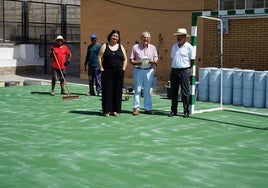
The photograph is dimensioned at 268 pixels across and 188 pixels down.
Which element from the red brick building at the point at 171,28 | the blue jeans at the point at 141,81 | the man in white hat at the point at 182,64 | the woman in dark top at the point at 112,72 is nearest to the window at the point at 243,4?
the red brick building at the point at 171,28

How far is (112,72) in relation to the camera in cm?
1032

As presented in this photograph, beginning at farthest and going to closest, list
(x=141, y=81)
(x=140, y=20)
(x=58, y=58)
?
(x=140, y=20), (x=58, y=58), (x=141, y=81)

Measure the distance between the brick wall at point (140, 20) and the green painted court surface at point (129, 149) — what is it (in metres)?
5.62

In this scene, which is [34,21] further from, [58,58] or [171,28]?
[58,58]

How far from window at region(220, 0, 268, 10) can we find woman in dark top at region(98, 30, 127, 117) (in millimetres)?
5704

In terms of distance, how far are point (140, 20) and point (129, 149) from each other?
11.1 meters

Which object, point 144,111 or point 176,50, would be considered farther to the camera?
point 144,111

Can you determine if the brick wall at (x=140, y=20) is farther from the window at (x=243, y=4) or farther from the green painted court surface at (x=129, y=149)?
the green painted court surface at (x=129, y=149)

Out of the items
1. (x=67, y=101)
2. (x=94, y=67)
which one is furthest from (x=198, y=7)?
(x=67, y=101)

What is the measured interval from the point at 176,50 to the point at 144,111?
5.88ft

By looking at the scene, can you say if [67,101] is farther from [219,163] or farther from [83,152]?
[219,163]

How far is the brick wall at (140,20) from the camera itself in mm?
16219

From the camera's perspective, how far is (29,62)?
23344 mm

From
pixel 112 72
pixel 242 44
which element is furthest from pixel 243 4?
pixel 112 72
